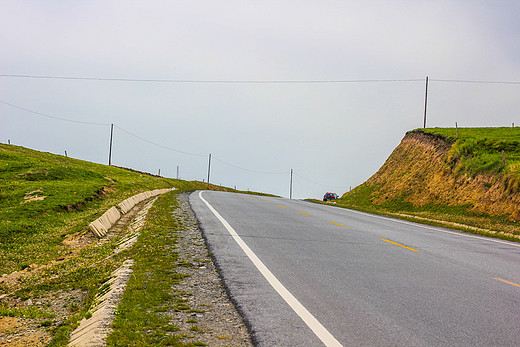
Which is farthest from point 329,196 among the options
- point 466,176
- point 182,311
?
point 182,311

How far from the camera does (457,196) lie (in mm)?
24781

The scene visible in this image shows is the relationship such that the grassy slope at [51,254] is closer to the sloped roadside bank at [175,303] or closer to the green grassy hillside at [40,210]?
the green grassy hillside at [40,210]

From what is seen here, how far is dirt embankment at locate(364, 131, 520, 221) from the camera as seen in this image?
21.2 metres

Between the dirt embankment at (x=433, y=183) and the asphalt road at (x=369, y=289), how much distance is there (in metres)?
11.5

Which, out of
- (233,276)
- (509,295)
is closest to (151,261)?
(233,276)

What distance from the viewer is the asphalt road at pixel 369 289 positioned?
14.4 ft

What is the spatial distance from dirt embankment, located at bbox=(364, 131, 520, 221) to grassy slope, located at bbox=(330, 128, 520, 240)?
0.52 feet

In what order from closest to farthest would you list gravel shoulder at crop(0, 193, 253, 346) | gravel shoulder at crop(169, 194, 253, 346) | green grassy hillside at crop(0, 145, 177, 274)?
gravel shoulder at crop(169, 194, 253, 346) < gravel shoulder at crop(0, 193, 253, 346) < green grassy hillside at crop(0, 145, 177, 274)

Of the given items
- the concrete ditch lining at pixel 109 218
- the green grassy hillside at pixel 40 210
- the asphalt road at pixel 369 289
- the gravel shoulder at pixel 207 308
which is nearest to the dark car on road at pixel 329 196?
the green grassy hillside at pixel 40 210

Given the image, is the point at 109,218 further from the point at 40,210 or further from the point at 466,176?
the point at 466,176

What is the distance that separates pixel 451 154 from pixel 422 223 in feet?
44.3

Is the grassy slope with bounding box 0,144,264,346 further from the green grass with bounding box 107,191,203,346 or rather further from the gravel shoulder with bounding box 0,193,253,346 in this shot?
the green grass with bounding box 107,191,203,346

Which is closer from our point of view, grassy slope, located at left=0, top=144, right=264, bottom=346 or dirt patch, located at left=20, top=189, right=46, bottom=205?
grassy slope, located at left=0, top=144, right=264, bottom=346

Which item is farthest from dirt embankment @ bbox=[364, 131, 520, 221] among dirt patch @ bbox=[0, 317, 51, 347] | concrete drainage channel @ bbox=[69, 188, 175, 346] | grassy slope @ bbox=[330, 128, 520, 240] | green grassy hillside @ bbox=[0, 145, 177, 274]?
dirt patch @ bbox=[0, 317, 51, 347]
